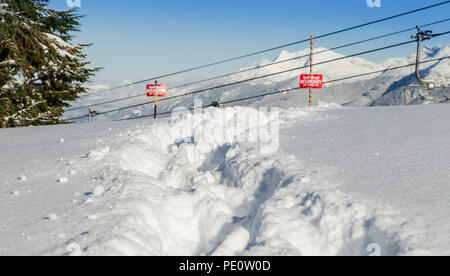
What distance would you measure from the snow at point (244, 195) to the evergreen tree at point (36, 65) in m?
2.48

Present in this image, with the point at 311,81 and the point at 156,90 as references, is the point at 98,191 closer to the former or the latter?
the point at 311,81

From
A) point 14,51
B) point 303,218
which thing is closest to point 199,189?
point 303,218

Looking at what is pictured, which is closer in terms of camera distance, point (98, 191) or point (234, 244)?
point (234, 244)

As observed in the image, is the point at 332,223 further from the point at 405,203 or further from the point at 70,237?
the point at 70,237

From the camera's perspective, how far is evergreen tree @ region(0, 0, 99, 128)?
285 inches

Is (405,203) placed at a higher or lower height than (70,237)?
higher

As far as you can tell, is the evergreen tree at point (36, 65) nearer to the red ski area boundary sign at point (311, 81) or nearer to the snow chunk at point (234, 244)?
the snow chunk at point (234, 244)

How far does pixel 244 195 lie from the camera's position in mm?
4406

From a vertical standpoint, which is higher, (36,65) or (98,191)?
(36,65)

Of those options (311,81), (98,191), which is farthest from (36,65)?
(311,81)

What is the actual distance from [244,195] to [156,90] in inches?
574

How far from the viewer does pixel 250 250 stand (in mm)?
2713

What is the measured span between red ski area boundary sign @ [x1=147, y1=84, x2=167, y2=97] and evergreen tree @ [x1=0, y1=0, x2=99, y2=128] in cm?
409
